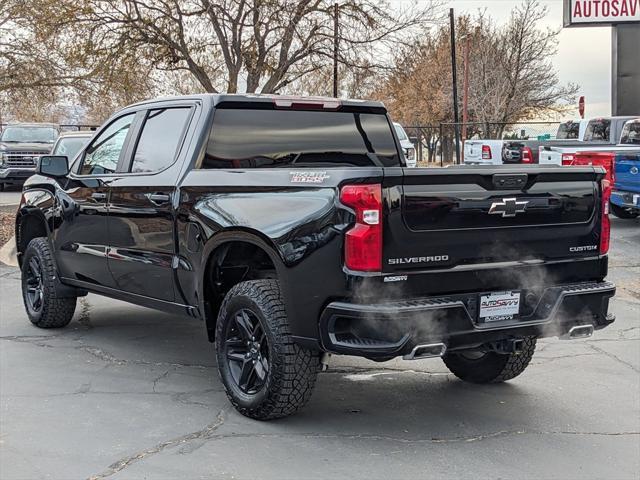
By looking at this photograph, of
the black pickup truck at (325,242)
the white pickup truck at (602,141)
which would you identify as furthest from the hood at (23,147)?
the black pickup truck at (325,242)

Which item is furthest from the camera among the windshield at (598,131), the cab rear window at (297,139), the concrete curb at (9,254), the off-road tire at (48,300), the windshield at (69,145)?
the windshield at (598,131)

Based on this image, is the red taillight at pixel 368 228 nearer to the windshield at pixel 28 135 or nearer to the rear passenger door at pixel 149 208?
the rear passenger door at pixel 149 208

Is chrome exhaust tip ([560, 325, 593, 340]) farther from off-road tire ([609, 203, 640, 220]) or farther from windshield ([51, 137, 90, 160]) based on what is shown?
windshield ([51, 137, 90, 160])

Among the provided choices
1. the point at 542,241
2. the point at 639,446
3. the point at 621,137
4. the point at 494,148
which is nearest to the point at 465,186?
the point at 542,241

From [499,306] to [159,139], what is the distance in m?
2.79

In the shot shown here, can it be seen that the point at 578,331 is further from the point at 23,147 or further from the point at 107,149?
the point at 23,147

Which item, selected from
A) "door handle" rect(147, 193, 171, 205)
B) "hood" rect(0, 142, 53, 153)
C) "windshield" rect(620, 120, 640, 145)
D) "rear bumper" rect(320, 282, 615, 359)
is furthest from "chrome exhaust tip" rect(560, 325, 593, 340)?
"hood" rect(0, 142, 53, 153)

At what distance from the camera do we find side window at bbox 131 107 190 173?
5844 mm

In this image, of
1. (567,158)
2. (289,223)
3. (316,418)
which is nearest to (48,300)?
(316,418)

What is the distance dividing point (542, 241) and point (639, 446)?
4.27 ft

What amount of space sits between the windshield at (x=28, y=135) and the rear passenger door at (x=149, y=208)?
2059cm

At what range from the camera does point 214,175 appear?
531 centimetres

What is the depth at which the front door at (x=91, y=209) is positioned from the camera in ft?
21.3

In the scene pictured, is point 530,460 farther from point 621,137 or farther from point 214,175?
point 621,137
